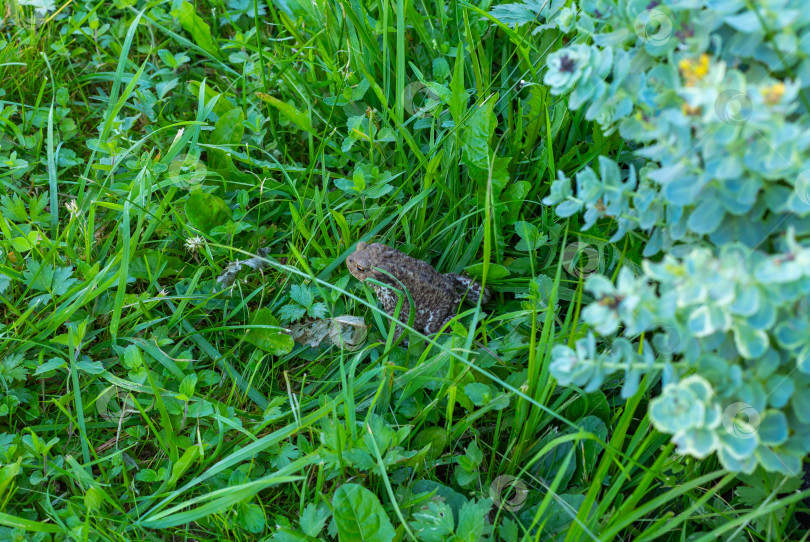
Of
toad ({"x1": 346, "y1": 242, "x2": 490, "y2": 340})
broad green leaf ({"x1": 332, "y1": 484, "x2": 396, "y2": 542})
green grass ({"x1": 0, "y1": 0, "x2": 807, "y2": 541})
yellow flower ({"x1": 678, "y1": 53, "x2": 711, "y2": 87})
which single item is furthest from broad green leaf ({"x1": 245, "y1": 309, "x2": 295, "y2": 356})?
Answer: yellow flower ({"x1": 678, "y1": 53, "x2": 711, "y2": 87})

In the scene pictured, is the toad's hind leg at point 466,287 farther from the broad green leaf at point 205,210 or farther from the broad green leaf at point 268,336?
the broad green leaf at point 205,210

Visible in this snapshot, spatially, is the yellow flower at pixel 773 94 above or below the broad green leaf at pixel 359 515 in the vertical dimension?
above

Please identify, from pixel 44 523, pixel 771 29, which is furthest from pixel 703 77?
pixel 44 523

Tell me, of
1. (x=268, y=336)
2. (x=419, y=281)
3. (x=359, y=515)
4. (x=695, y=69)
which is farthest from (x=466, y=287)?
(x=695, y=69)

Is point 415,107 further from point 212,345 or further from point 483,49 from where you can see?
point 212,345

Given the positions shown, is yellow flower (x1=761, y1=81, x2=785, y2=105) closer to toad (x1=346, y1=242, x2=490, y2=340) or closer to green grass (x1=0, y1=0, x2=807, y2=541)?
green grass (x1=0, y1=0, x2=807, y2=541)

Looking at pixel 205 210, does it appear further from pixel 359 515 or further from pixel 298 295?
pixel 359 515

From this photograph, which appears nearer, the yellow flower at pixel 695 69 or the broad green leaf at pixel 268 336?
the yellow flower at pixel 695 69

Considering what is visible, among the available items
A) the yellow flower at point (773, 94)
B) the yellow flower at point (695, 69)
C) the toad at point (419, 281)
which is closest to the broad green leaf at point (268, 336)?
the toad at point (419, 281)
